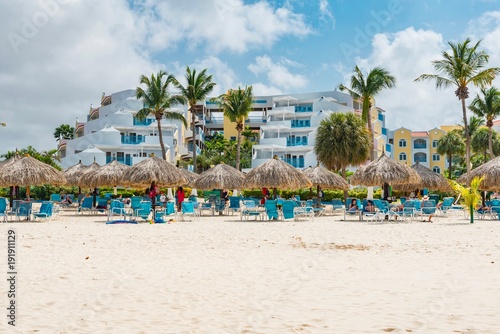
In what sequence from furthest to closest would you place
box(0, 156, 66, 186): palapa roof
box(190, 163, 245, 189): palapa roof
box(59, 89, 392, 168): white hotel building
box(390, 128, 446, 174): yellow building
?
box(390, 128, 446, 174): yellow building
box(59, 89, 392, 168): white hotel building
box(190, 163, 245, 189): palapa roof
box(0, 156, 66, 186): palapa roof

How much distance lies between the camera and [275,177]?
24.8m

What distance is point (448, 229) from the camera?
17734 mm

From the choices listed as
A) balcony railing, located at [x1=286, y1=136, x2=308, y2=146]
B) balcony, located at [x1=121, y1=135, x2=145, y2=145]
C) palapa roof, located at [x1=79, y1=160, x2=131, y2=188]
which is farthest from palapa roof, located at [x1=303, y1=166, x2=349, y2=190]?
balcony, located at [x1=121, y1=135, x2=145, y2=145]

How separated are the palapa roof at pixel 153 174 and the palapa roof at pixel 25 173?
12.9ft

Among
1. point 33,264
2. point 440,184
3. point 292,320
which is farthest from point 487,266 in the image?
point 440,184

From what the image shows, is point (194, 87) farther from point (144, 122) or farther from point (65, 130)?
point (65, 130)

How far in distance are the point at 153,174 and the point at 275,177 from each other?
5.58 meters

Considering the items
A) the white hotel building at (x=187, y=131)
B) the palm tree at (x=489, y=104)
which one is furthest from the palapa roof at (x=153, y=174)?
the palm tree at (x=489, y=104)

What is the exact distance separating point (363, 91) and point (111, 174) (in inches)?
898

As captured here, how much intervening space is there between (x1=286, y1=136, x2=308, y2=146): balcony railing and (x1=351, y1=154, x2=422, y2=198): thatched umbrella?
33.0 meters

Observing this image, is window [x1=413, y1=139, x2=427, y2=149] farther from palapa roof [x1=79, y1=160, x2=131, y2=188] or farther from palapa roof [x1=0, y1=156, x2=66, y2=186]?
palapa roof [x1=0, y1=156, x2=66, y2=186]

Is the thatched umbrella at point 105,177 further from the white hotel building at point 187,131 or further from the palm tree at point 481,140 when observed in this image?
the palm tree at point 481,140

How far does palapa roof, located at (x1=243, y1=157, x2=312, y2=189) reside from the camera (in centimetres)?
2474

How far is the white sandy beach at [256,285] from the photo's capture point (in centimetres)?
586
